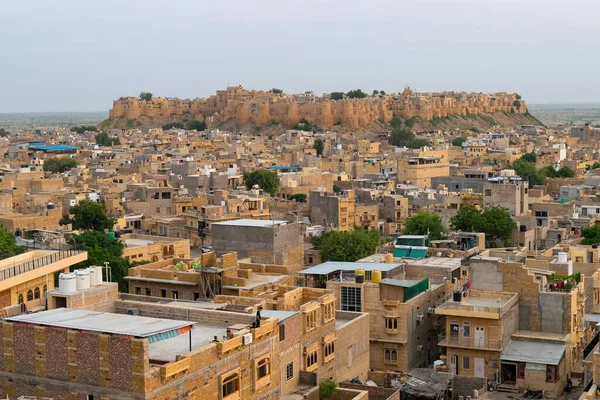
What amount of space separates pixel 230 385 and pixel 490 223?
87.6ft

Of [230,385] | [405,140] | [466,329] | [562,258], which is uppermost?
[230,385]

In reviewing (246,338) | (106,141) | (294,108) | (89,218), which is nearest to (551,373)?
(246,338)

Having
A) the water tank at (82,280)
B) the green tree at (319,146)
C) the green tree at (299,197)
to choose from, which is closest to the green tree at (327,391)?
the water tank at (82,280)

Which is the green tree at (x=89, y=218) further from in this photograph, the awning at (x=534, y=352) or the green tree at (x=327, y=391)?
the green tree at (x=327, y=391)

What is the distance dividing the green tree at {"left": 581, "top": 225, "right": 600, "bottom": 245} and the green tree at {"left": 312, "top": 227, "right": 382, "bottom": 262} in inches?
302

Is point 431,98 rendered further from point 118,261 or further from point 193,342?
point 193,342

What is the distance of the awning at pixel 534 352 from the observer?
2311cm

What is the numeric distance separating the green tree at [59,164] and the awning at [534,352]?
52344mm

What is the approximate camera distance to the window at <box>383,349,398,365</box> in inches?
950

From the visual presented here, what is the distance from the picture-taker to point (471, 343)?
77.4 feet

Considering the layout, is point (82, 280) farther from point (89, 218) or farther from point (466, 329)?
point (89, 218)

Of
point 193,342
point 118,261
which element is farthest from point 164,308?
point 118,261

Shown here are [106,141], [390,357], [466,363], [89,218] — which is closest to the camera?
[466,363]

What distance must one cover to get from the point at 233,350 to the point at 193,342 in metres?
0.85
